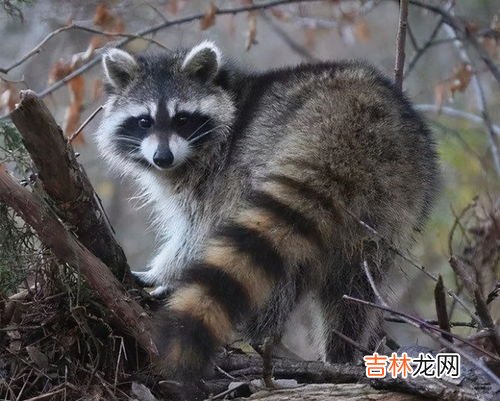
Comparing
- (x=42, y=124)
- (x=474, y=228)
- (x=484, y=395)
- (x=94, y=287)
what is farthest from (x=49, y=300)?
(x=474, y=228)

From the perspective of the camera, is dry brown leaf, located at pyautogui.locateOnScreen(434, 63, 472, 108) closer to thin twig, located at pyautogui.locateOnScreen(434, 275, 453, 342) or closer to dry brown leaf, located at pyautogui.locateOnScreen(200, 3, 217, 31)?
dry brown leaf, located at pyautogui.locateOnScreen(200, 3, 217, 31)

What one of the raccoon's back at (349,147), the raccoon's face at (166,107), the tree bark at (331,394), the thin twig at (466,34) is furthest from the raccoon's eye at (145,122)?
the thin twig at (466,34)

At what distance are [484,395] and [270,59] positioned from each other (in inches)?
371

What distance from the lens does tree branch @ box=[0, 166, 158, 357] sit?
4.26 metres

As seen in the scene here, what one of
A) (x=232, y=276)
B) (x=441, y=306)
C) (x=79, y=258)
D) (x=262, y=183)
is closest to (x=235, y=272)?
(x=232, y=276)

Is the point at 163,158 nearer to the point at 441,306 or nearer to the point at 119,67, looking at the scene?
the point at 119,67

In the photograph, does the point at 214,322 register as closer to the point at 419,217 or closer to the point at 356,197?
→ the point at 356,197

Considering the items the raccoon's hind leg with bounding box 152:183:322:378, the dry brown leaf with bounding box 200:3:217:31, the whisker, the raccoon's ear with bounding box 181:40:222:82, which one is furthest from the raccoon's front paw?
the dry brown leaf with bounding box 200:3:217:31

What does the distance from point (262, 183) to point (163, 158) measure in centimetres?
103

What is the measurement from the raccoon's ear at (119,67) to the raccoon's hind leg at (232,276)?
1.79 m

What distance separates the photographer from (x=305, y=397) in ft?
13.6

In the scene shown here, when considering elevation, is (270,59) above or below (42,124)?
above

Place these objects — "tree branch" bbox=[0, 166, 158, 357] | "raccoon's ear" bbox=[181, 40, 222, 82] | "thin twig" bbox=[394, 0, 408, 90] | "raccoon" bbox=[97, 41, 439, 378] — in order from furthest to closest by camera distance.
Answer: "raccoon's ear" bbox=[181, 40, 222, 82], "thin twig" bbox=[394, 0, 408, 90], "tree branch" bbox=[0, 166, 158, 357], "raccoon" bbox=[97, 41, 439, 378]

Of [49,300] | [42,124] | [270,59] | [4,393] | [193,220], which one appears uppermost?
[270,59]
